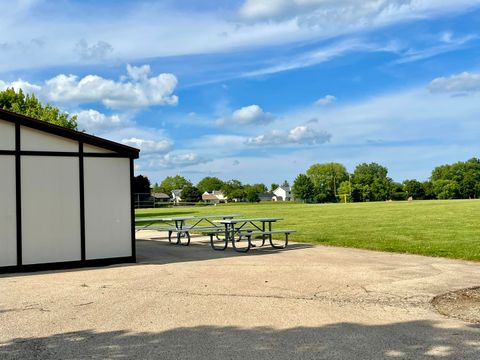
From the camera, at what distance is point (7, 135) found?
9.80m

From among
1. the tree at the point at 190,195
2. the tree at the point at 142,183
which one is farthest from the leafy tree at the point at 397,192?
the tree at the point at 142,183

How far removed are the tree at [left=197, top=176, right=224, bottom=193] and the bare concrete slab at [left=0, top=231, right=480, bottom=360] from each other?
15599cm

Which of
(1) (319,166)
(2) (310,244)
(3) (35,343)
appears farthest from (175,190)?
(3) (35,343)

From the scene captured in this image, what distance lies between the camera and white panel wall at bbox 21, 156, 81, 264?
9930mm

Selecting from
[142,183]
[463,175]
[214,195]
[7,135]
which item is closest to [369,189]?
[463,175]

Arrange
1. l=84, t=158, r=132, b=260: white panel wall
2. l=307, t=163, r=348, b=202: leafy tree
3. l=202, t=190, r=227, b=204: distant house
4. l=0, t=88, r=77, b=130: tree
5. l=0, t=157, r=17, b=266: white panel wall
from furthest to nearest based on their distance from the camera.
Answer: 1. l=202, t=190, r=227, b=204: distant house
2. l=307, t=163, r=348, b=202: leafy tree
3. l=0, t=88, r=77, b=130: tree
4. l=84, t=158, r=132, b=260: white panel wall
5. l=0, t=157, r=17, b=266: white panel wall

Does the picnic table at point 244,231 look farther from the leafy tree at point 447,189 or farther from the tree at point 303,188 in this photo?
the leafy tree at point 447,189

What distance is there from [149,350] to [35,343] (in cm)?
122

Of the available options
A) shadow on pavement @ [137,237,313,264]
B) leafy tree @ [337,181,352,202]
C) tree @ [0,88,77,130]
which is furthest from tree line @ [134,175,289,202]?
shadow on pavement @ [137,237,313,264]

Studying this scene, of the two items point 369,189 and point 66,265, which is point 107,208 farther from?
point 369,189

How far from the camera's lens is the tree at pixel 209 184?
167m

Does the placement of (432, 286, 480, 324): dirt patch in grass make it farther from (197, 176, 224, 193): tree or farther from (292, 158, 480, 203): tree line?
(197, 176, 224, 193): tree

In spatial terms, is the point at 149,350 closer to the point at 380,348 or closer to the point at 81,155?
the point at 380,348

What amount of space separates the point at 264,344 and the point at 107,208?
Result: 6.68 metres
